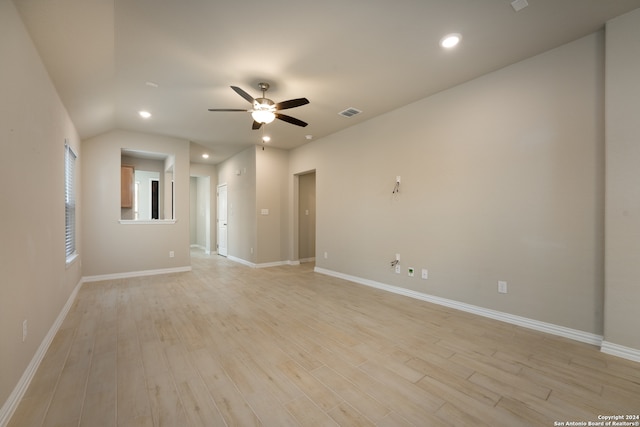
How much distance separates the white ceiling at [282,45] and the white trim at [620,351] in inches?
109

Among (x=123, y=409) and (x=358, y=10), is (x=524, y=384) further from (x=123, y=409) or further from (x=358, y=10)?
(x=358, y=10)

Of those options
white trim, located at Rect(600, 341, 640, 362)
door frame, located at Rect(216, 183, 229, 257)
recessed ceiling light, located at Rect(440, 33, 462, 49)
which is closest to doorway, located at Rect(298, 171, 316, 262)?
door frame, located at Rect(216, 183, 229, 257)

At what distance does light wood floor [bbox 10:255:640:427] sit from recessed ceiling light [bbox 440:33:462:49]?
2825mm

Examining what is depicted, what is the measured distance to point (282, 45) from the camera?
2.54 meters

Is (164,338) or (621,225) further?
(164,338)

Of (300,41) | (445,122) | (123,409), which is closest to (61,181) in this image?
(123,409)

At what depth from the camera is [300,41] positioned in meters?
2.49

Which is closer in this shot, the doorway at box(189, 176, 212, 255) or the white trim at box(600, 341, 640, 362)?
the white trim at box(600, 341, 640, 362)

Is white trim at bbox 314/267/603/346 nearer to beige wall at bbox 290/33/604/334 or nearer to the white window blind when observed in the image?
beige wall at bbox 290/33/604/334


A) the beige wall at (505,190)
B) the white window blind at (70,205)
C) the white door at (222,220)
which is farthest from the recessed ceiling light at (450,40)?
the white door at (222,220)

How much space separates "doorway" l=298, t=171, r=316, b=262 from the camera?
6809 millimetres

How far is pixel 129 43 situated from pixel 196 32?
0.70 metres

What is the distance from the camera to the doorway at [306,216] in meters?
6.81

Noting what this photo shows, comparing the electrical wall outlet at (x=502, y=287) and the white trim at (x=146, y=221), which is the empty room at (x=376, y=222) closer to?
the electrical wall outlet at (x=502, y=287)
